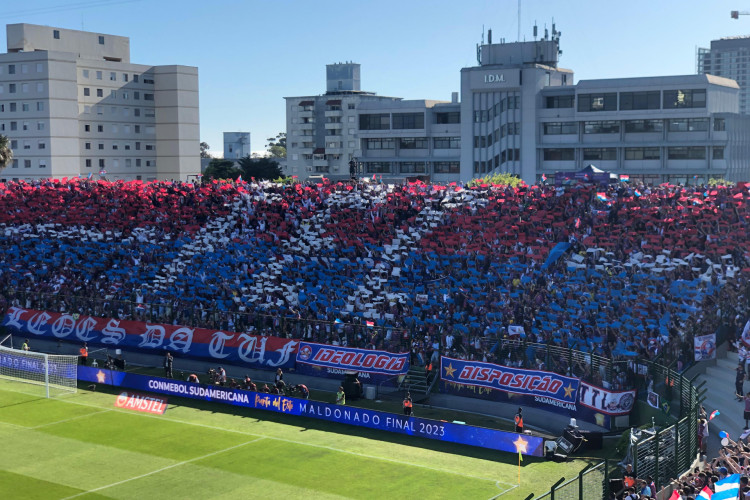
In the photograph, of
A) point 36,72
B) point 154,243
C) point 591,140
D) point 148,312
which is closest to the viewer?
point 148,312

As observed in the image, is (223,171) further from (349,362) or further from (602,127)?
(349,362)

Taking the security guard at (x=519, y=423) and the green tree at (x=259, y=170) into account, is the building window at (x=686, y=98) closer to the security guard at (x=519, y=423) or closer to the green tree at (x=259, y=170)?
the security guard at (x=519, y=423)

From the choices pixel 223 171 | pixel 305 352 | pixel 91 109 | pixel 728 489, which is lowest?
pixel 305 352

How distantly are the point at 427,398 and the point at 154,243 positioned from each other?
26.2 meters

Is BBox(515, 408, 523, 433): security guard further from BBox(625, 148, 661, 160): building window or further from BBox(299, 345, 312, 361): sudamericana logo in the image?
BBox(625, 148, 661, 160): building window

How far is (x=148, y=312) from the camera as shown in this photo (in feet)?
169

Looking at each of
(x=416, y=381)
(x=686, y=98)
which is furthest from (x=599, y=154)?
(x=416, y=381)

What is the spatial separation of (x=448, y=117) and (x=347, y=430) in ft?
238

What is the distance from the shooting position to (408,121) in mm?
104312

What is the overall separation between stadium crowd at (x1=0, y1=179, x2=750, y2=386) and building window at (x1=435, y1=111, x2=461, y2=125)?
1886 inches

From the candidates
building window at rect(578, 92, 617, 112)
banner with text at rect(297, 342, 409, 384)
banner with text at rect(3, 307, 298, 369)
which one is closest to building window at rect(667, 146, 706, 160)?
building window at rect(578, 92, 617, 112)

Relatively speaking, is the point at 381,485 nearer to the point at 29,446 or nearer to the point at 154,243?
the point at 29,446

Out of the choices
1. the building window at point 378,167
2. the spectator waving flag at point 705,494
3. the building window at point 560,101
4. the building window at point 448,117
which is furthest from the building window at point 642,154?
A: the spectator waving flag at point 705,494

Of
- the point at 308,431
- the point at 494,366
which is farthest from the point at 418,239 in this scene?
the point at 308,431
